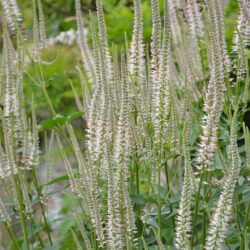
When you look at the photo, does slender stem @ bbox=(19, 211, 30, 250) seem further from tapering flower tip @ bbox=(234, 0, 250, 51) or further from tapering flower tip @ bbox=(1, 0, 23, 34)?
tapering flower tip @ bbox=(234, 0, 250, 51)

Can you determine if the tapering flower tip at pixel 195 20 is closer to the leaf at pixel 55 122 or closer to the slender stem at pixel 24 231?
the leaf at pixel 55 122

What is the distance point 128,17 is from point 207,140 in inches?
162

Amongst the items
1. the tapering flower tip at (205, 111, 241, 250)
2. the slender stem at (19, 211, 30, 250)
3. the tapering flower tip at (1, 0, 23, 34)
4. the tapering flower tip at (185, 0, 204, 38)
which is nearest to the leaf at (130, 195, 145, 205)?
the slender stem at (19, 211, 30, 250)

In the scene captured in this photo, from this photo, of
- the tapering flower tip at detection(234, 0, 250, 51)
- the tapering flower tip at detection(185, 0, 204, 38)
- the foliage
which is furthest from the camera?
the tapering flower tip at detection(185, 0, 204, 38)

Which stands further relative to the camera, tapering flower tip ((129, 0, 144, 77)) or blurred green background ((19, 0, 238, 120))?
blurred green background ((19, 0, 238, 120))

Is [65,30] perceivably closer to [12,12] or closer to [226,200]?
[12,12]

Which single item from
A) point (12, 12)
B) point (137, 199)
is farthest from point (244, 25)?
point (12, 12)

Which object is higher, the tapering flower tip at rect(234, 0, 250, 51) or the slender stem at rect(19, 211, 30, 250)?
the tapering flower tip at rect(234, 0, 250, 51)

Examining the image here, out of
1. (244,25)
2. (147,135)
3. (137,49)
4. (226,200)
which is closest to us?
(226,200)

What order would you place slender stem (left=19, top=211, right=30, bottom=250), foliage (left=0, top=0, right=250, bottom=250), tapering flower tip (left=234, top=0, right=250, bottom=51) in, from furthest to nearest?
1. slender stem (left=19, top=211, right=30, bottom=250)
2. tapering flower tip (left=234, top=0, right=250, bottom=51)
3. foliage (left=0, top=0, right=250, bottom=250)

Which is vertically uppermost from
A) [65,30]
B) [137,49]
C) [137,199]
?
[137,49]

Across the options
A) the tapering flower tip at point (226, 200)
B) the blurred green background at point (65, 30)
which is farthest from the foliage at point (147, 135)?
the blurred green background at point (65, 30)

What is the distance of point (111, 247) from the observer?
2.92 metres

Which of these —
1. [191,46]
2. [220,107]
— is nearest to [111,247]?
[220,107]
